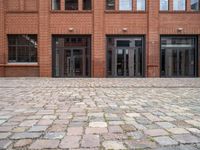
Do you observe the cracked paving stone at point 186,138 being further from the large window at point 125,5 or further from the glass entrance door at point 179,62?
the large window at point 125,5

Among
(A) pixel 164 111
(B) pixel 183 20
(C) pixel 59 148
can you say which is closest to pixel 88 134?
(C) pixel 59 148

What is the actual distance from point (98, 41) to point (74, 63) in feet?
9.53

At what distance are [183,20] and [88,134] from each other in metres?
22.3

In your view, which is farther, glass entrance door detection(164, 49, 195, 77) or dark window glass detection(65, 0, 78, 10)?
glass entrance door detection(164, 49, 195, 77)

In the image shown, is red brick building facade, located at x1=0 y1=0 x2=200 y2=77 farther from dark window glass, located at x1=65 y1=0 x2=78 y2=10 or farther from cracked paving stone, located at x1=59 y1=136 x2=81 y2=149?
cracked paving stone, located at x1=59 y1=136 x2=81 y2=149

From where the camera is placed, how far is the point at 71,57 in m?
25.5

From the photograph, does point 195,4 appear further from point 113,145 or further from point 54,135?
point 113,145

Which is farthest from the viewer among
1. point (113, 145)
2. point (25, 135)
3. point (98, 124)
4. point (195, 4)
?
point (195, 4)

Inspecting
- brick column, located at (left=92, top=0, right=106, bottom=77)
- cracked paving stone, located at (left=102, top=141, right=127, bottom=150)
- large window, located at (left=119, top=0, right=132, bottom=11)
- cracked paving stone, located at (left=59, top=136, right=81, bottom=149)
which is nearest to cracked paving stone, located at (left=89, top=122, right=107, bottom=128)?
cracked paving stone, located at (left=59, top=136, right=81, bottom=149)

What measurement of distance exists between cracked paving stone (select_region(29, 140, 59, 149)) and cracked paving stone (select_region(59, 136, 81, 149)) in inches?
3.6

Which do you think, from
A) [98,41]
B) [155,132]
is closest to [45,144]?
[155,132]

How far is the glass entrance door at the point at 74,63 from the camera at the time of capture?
25391 mm

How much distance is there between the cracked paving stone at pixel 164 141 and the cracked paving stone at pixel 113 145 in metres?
0.59

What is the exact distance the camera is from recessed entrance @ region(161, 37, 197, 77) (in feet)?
83.2
